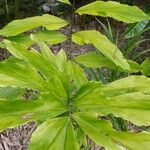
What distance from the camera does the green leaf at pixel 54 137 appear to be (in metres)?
0.74

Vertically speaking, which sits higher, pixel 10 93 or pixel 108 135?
pixel 10 93

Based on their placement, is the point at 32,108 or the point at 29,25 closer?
the point at 32,108

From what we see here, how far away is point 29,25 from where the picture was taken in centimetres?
118

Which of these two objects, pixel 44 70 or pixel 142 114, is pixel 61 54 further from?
pixel 142 114

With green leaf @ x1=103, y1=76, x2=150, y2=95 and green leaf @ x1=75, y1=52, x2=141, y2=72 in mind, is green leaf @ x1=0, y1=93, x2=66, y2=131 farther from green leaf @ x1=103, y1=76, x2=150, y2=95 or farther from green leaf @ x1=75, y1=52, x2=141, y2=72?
green leaf @ x1=75, y1=52, x2=141, y2=72

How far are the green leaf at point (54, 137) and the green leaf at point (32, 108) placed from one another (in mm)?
27

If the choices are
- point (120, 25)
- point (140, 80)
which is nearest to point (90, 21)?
point (120, 25)

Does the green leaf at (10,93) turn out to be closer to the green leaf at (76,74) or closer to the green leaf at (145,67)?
the green leaf at (76,74)

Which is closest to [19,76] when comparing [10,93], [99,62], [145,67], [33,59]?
[33,59]

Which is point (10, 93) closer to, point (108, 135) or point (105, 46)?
point (105, 46)

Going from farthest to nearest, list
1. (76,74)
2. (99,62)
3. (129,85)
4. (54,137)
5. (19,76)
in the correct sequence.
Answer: (99,62) < (76,74) < (129,85) < (19,76) < (54,137)

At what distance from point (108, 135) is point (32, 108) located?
0.56 feet

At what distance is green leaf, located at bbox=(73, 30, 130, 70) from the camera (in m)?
1.12

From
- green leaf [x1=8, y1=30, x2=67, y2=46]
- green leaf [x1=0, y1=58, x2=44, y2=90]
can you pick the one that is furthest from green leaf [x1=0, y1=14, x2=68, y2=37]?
green leaf [x1=0, y1=58, x2=44, y2=90]
